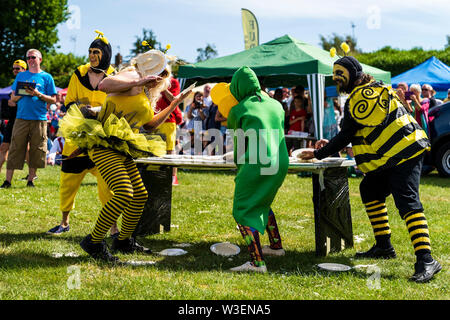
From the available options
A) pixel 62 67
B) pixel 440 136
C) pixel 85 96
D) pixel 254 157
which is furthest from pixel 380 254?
pixel 62 67

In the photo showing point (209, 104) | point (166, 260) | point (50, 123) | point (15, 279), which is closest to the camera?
point (15, 279)

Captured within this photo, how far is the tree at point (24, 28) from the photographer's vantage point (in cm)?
2445

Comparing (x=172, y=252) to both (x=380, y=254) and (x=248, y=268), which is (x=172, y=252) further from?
(x=380, y=254)

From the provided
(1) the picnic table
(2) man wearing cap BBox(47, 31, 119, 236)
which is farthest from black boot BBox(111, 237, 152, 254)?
(1) the picnic table

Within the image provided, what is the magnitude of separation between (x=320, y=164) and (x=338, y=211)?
665 mm

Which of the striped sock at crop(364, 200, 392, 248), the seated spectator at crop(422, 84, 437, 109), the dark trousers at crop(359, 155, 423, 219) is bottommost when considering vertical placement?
the striped sock at crop(364, 200, 392, 248)

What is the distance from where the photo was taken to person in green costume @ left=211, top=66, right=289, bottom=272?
13.0 feet

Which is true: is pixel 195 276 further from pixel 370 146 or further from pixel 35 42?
pixel 35 42

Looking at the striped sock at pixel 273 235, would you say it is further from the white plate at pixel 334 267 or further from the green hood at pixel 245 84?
the green hood at pixel 245 84

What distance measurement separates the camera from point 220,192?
27.5 feet

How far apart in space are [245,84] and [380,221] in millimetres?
1847

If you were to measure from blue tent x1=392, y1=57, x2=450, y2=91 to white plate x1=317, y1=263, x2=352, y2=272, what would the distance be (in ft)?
39.7

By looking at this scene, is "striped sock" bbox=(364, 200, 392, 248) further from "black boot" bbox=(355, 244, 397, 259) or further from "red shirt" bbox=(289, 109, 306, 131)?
"red shirt" bbox=(289, 109, 306, 131)
